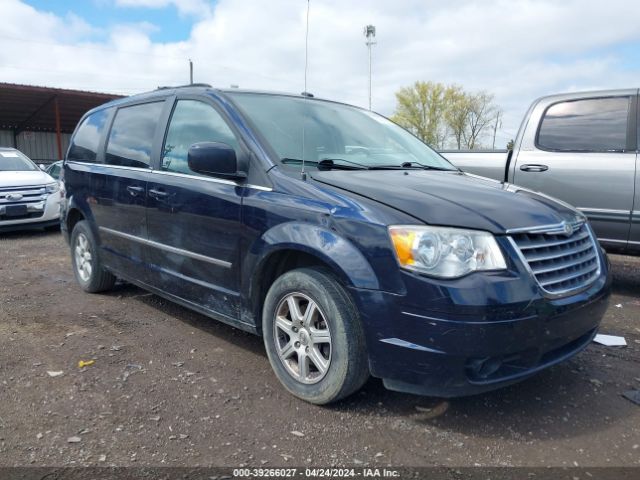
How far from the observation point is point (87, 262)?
514 cm

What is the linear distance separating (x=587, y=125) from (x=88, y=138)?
497 centimetres

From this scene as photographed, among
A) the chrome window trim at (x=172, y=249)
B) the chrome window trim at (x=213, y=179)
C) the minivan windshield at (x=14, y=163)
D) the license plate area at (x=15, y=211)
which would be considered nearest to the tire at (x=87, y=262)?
the chrome window trim at (x=172, y=249)

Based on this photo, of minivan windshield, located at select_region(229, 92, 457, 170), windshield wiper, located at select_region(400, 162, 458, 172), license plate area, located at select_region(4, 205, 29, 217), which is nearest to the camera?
minivan windshield, located at select_region(229, 92, 457, 170)

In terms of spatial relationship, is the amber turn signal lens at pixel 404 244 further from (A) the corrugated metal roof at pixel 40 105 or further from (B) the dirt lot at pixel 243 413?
(A) the corrugated metal roof at pixel 40 105

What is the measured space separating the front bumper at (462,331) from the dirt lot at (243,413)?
31 cm

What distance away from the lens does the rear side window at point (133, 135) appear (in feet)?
13.6

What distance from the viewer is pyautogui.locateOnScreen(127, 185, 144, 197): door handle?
4.04m

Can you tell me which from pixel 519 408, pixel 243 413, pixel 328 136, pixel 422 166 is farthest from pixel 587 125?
pixel 243 413

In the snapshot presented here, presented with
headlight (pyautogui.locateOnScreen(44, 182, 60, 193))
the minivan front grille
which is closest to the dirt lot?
the minivan front grille

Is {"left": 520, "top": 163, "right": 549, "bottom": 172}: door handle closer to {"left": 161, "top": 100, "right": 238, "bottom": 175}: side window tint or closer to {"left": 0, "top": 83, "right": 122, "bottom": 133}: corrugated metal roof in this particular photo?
{"left": 161, "top": 100, "right": 238, "bottom": 175}: side window tint

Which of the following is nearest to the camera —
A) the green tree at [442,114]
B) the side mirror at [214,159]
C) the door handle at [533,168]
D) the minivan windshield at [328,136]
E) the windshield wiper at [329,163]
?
the side mirror at [214,159]

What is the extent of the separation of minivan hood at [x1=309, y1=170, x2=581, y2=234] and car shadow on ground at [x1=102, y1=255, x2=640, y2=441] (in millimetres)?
1009

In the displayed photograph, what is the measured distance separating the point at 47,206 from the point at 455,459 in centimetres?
864

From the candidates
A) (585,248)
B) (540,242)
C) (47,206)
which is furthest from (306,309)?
(47,206)
